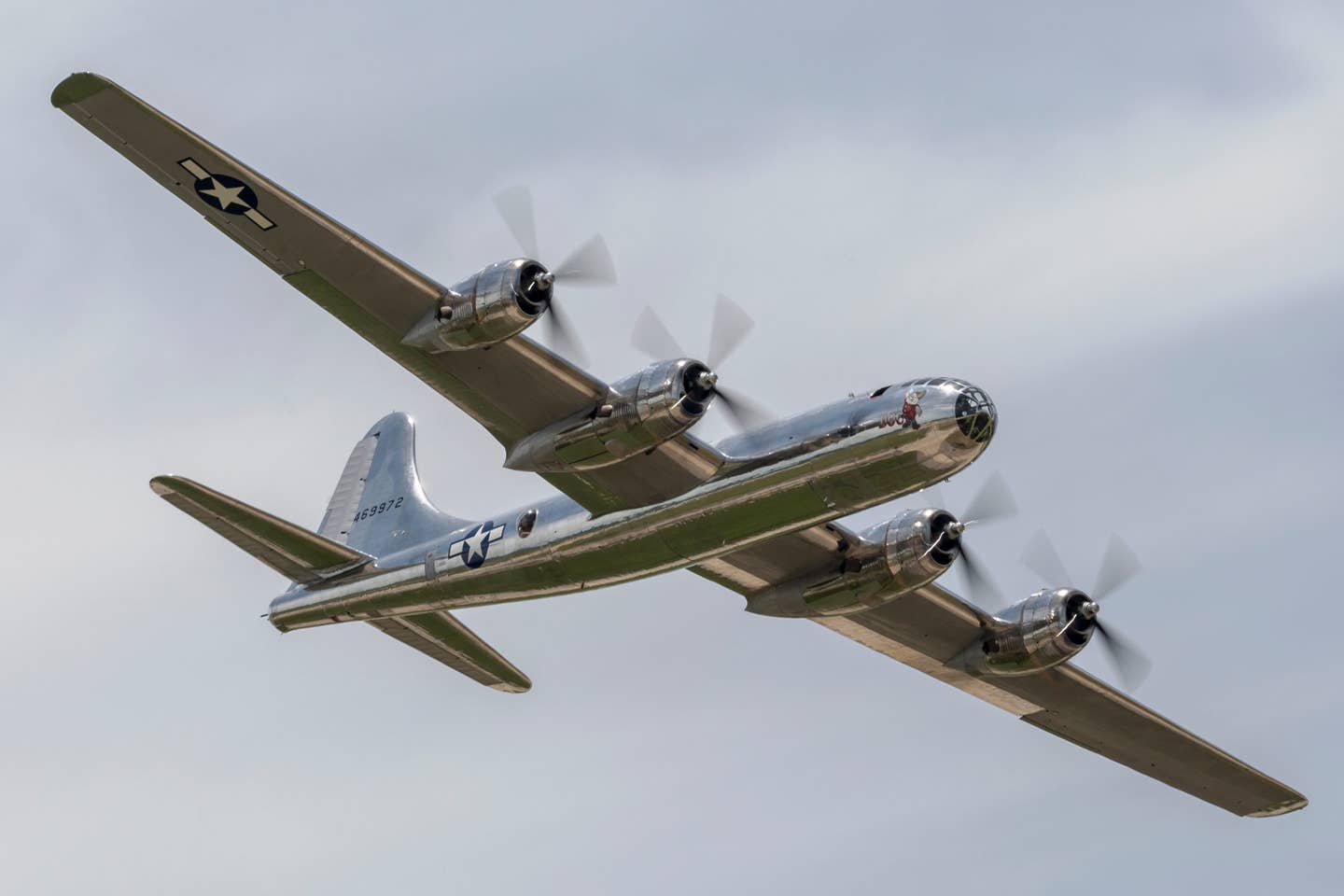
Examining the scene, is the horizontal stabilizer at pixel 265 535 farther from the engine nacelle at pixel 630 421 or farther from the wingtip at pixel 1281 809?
the wingtip at pixel 1281 809

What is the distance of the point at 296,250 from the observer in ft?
106

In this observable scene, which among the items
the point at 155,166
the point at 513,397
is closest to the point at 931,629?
the point at 513,397

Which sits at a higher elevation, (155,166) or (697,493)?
(155,166)

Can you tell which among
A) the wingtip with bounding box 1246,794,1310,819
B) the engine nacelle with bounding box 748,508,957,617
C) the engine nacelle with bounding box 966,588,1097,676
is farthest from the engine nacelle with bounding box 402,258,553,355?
the wingtip with bounding box 1246,794,1310,819

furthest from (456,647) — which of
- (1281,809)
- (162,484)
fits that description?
(1281,809)

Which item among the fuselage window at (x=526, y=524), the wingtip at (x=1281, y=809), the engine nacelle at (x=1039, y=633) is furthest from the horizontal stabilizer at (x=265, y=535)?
the wingtip at (x=1281, y=809)

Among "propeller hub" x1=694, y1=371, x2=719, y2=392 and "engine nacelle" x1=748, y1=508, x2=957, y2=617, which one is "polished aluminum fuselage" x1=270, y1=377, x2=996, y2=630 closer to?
"propeller hub" x1=694, y1=371, x2=719, y2=392

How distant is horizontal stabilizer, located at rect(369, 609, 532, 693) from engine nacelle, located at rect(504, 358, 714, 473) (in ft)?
25.6

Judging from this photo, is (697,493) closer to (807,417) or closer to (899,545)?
(807,417)

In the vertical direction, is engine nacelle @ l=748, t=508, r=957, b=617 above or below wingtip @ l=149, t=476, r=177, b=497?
above

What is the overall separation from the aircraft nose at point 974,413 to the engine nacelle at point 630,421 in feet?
13.4

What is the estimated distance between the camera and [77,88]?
1193 inches

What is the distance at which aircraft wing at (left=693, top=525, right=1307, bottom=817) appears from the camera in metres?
40.8

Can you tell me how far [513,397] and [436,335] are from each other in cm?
229
